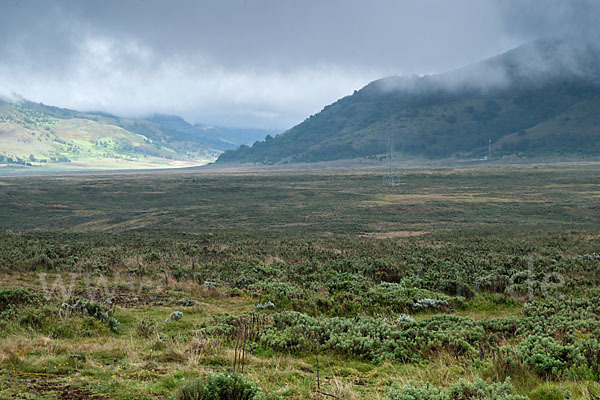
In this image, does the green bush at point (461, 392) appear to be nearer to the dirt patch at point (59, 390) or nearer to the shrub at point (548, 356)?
the shrub at point (548, 356)

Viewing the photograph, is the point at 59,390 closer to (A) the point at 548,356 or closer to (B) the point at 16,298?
(B) the point at 16,298

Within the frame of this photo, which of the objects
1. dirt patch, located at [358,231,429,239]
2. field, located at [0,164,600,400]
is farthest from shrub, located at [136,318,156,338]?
dirt patch, located at [358,231,429,239]

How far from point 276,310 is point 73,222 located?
43.2 m

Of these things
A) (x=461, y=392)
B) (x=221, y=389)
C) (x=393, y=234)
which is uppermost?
(x=221, y=389)

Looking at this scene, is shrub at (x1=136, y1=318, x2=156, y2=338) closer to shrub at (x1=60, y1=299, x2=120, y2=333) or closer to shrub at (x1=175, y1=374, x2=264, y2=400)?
shrub at (x1=60, y1=299, x2=120, y2=333)

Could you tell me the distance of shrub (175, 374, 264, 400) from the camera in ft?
18.0

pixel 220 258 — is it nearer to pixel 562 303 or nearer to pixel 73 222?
pixel 562 303

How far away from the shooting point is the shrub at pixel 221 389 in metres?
5.48

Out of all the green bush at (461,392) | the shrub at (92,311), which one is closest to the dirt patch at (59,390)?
the shrub at (92,311)

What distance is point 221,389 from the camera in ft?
18.2

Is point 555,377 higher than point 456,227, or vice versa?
point 555,377

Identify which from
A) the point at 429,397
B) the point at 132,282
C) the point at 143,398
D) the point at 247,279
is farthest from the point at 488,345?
the point at 132,282

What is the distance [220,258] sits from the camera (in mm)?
19312

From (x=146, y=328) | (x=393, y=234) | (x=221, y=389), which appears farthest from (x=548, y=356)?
(x=393, y=234)
